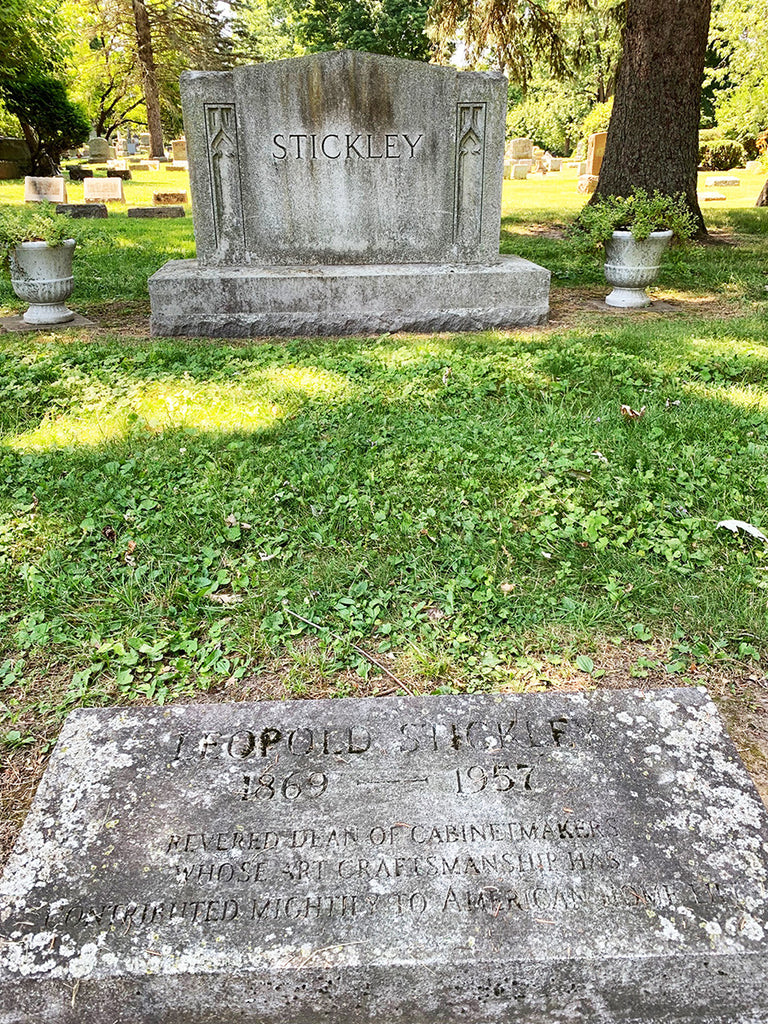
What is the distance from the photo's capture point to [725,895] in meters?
1.78

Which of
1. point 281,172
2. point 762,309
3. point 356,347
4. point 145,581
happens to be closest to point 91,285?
point 281,172

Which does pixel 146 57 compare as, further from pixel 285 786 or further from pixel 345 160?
pixel 285 786

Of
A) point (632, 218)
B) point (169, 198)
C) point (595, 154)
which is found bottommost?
point (632, 218)

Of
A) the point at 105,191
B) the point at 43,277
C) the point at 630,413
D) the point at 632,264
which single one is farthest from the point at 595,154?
the point at 630,413

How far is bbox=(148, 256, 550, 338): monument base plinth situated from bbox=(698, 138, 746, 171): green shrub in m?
23.8

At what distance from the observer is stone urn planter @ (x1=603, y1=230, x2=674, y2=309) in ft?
25.2

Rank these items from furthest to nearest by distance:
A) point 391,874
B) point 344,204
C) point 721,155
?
point 721,155 < point 344,204 < point 391,874

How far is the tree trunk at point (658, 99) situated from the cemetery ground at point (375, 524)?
4.78 metres

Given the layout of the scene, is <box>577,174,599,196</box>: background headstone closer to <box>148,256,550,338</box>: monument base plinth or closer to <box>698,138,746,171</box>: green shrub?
<box>698,138,746,171</box>: green shrub

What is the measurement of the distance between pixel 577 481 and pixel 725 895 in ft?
8.28

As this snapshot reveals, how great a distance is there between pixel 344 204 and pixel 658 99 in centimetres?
526

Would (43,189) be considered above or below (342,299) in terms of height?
above

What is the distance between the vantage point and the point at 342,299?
705cm

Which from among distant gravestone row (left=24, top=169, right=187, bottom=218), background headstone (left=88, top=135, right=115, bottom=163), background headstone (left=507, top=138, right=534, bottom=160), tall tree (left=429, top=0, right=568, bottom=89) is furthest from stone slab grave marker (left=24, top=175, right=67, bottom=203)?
background headstone (left=507, top=138, right=534, bottom=160)
